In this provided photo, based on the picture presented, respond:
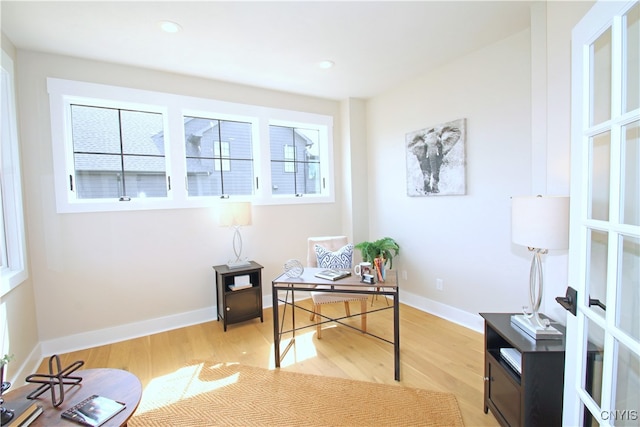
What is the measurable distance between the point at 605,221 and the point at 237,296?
2.95 meters

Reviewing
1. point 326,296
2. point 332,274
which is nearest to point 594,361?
point 332,274

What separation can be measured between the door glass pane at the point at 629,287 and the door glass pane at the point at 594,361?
122 mm

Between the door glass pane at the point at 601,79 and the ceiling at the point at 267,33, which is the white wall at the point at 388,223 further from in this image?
the door glass pane at the point at 601,79

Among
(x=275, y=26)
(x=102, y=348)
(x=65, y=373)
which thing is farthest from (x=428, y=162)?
(x=102, y=348)

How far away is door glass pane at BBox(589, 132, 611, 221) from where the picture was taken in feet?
3.49

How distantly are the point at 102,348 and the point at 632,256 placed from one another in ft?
12.3

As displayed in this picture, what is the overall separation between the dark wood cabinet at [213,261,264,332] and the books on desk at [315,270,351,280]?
1031mm

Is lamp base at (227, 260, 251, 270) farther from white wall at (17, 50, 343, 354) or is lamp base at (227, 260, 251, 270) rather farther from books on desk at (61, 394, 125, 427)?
books on desk at (61, 394, 125, 427)

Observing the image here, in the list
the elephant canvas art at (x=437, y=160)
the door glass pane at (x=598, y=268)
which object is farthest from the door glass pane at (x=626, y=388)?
the elephant canvas art at (x=437, y=160)

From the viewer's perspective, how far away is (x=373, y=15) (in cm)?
215

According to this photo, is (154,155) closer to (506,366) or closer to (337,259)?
(337,259)

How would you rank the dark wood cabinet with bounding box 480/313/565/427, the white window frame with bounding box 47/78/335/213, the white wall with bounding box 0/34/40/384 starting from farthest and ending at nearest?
the white window frame with bounding box 47/78/335/213 → the white wall with bounding box 0/34/40/384 → the dark wood cabinet with bounding box 480/313/565/427

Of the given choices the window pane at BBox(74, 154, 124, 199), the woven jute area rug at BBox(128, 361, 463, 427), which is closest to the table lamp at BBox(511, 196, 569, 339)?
the woven jute area rug at BBox(128, 361, 463, 427)

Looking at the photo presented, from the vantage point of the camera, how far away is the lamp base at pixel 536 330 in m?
1.56
